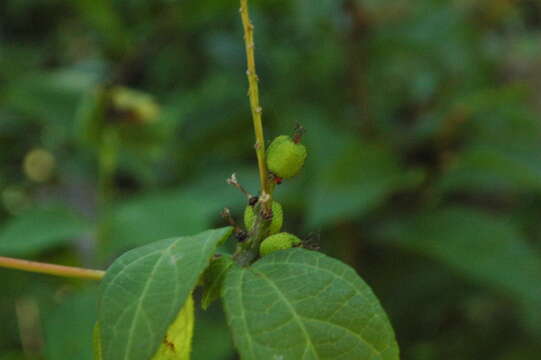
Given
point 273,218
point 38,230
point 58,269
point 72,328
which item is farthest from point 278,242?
point 38,230

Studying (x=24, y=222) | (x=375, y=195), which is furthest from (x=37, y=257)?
(x=375, y=195)

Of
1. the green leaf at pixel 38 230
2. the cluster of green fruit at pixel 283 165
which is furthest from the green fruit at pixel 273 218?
the green leaf at pixel 38 230

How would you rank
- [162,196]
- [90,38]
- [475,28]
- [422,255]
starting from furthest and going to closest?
[90,38] < [475,28] < [422,255] < [162,196]

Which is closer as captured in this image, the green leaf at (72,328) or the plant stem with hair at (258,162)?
the plant stem with hair at (258,162)

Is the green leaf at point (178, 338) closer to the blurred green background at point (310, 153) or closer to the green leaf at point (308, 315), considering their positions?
the green leaf at point (308, 315)

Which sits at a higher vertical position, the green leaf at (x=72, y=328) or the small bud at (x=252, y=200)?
the small bud at (x=252, y=200)

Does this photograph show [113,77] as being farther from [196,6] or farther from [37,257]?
[37,257]

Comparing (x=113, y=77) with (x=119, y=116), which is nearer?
(x=119, y=116)
